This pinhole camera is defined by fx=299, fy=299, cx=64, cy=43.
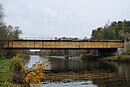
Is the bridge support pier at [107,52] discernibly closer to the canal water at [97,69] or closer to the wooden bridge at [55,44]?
the wooden bridge at [55,44]

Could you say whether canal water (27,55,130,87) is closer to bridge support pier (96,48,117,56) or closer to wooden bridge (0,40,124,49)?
wooden bridge (0,40,124,49)

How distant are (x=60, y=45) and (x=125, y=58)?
20858mm

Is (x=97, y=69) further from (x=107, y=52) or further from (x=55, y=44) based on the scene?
(x=107, y=52)

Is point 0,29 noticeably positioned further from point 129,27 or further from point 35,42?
point 129,27

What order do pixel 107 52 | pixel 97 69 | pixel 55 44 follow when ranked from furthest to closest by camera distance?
1. pixel 107 52
2. pixel 55 44
3. pixel 97 69

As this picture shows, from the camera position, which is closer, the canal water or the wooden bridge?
the canal water

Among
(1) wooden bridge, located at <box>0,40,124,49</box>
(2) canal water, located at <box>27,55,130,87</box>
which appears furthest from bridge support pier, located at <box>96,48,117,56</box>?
(2) canal water, located at <box>27,55,130,87</box>

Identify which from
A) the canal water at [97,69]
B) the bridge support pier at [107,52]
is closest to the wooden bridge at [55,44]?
the bridge support pier at [107,52]

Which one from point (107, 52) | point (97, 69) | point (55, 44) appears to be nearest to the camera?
point (97, 69)

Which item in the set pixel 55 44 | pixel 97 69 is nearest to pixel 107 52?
pixel 55 44

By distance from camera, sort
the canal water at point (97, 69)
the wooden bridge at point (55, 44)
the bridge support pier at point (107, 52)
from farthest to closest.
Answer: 1. the bridge support pier at point (107, 52)
2. the wooden bridge at point (55, 44)
3. the canal water at point (97, 69)

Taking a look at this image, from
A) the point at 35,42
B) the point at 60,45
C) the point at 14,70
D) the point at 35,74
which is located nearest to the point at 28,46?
the point at 35,42

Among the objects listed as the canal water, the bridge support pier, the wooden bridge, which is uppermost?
the wooden bridge

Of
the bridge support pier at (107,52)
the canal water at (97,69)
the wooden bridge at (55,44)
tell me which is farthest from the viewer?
the bridge support pier at (107,52)
